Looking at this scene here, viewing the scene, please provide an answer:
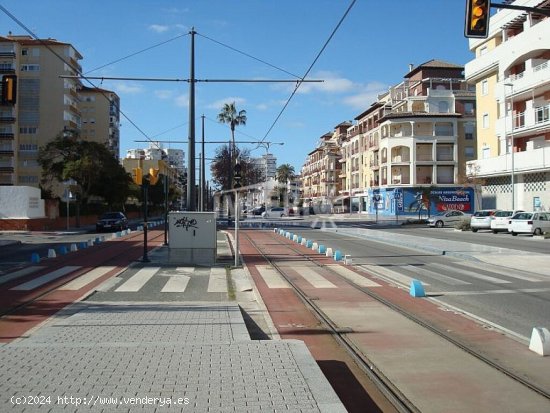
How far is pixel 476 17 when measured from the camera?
10727 millimetres

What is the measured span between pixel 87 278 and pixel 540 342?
1193 centimetres

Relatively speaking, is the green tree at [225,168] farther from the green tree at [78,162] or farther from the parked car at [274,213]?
the green tree at [78,162]

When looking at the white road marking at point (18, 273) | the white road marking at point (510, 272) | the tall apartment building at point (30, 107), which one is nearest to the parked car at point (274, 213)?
the tall apartment building at point (30, 107)

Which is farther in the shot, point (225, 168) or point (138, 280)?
point (225, 168)

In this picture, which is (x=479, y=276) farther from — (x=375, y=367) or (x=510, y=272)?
(x=375, y=367)

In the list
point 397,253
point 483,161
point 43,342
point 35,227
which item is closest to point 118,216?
point 35,227

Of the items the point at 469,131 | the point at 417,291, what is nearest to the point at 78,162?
the point at 417,291

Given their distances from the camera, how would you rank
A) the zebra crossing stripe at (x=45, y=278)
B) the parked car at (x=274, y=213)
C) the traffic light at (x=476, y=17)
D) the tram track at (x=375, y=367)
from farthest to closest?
1. the parked car at (x=274, y=213)
2. the zebra crossing stripe at (x=45, y=278)
3. the traffic light at (x=476, y=17)
4. the tram track at (x=375, y=367)

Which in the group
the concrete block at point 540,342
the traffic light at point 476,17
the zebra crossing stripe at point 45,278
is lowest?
the zebra crossing stripe at point 45,278

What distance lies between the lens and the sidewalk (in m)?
4.84

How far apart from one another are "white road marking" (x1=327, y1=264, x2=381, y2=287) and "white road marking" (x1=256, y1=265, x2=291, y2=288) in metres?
1.88

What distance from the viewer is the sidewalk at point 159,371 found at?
484 cm

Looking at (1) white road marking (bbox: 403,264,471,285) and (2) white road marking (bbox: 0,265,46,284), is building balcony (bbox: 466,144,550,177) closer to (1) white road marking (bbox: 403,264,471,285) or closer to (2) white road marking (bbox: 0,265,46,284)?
(1) white road marking (bbox: 403,264,471,285)

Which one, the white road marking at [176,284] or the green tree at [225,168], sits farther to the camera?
the green tree at [225,168]
